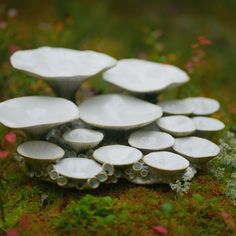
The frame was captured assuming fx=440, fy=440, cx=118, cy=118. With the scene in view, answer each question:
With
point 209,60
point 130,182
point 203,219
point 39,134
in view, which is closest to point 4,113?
point 39,134

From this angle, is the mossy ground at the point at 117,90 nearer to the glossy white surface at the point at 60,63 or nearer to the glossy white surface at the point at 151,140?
the glossy white surface at the point at 151,140

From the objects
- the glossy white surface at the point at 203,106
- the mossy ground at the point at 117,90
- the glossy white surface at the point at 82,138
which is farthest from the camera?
the glossy white surface at the point at 203,106

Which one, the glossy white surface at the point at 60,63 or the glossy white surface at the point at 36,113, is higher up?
the glossy white surface at the point at 60,63

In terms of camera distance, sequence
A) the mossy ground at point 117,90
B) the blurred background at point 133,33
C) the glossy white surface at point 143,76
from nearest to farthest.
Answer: the mossy ground at point 117,90 < the glossy white surface at point 143,76 < the blurred background at point 133,33

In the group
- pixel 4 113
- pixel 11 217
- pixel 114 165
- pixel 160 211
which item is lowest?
pixel 11 217

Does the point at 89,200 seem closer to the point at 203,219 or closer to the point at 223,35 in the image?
the point at 203,219

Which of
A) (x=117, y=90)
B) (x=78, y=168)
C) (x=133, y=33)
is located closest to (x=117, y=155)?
(x=78, y=168)

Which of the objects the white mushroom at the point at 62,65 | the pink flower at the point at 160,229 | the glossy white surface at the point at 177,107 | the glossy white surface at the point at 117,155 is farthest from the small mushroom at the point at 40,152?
the glossy white surface at the point at 177,107

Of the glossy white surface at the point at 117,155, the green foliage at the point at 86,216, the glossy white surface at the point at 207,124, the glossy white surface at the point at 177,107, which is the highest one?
the glossy white surface at the point at 177,107
